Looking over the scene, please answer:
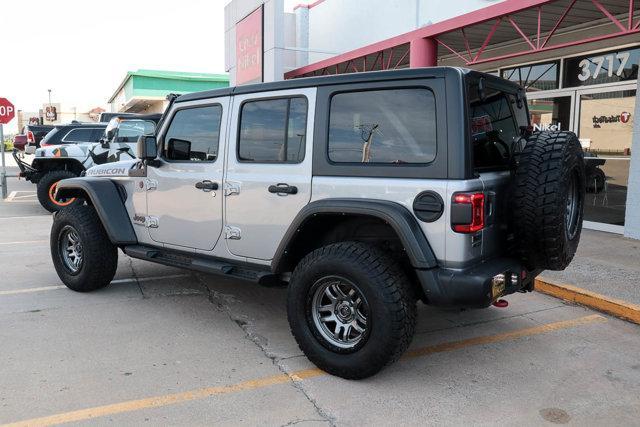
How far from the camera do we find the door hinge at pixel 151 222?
489cm

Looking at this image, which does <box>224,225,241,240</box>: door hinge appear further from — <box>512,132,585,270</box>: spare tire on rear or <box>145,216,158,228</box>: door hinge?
<box>512,132,585,270</box>: spare tire on rear

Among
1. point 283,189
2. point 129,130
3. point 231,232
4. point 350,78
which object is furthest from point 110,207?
point 129,130

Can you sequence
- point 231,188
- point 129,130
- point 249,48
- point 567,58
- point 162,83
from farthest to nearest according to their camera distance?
point 162,83 < point 249,48 < point 129,130 < point 567,58 < point 231,188

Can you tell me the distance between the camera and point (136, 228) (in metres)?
5.13

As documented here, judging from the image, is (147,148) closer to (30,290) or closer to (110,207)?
(110,207)

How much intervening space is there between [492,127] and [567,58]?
6.54 meters

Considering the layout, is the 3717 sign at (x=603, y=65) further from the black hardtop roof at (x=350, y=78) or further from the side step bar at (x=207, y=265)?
the side step bar at (x=207, y=265)

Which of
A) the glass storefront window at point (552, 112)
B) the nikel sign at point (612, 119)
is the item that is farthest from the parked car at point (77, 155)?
the nikel sign at point (612, 119)

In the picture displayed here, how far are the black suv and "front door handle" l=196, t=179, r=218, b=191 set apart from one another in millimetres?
→ 9596

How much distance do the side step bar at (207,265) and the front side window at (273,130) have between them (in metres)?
0.84

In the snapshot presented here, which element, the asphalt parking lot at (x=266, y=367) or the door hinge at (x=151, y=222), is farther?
the door hinge at (x=151, y=222)

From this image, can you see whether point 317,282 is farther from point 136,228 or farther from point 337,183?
point 136,228

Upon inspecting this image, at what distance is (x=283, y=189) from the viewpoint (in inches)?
152

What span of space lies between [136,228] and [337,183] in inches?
94.7
